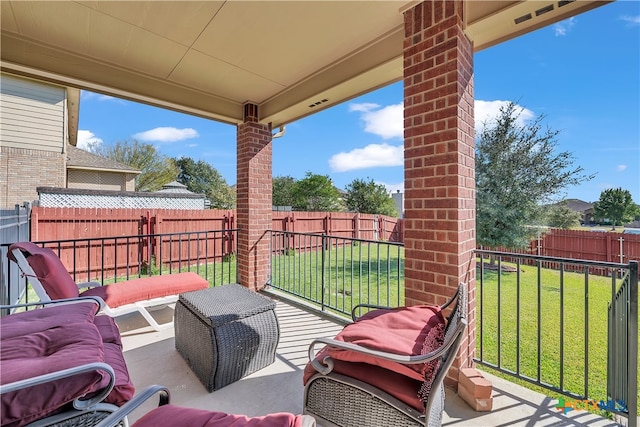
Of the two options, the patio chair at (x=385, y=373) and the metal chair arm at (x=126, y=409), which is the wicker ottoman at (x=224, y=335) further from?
the metal chair arm at (x=126, y=409)

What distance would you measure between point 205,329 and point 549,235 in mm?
11601

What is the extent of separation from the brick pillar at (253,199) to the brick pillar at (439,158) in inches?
103

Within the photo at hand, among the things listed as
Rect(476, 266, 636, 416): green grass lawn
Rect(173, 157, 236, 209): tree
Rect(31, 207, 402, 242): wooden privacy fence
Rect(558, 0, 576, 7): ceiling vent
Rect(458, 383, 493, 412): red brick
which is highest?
Rect(173, 157, 236, 209): tree

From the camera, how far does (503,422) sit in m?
1.63

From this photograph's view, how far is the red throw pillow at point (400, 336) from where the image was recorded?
128 centimetres

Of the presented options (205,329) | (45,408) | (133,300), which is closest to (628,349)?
(205,329)

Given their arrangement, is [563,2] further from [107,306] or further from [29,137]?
[29,137]

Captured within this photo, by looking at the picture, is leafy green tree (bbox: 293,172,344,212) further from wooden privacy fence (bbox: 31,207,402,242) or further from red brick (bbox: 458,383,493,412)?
red brick (bbox: 458,383,493,412)

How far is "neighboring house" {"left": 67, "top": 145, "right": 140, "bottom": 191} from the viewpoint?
38.9 ft

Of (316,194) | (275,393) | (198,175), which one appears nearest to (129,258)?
(275,393)

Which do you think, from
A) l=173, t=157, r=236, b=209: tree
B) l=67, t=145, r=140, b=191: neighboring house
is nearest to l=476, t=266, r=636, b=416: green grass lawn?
l=67, t=145, r=140, b=191: neighboring house

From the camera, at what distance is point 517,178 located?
8.54 meters

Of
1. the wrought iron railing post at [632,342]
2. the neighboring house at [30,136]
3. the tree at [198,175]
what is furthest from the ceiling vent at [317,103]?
the tree at [198,175]

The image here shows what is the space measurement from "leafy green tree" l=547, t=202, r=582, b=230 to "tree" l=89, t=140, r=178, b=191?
2251 cm
